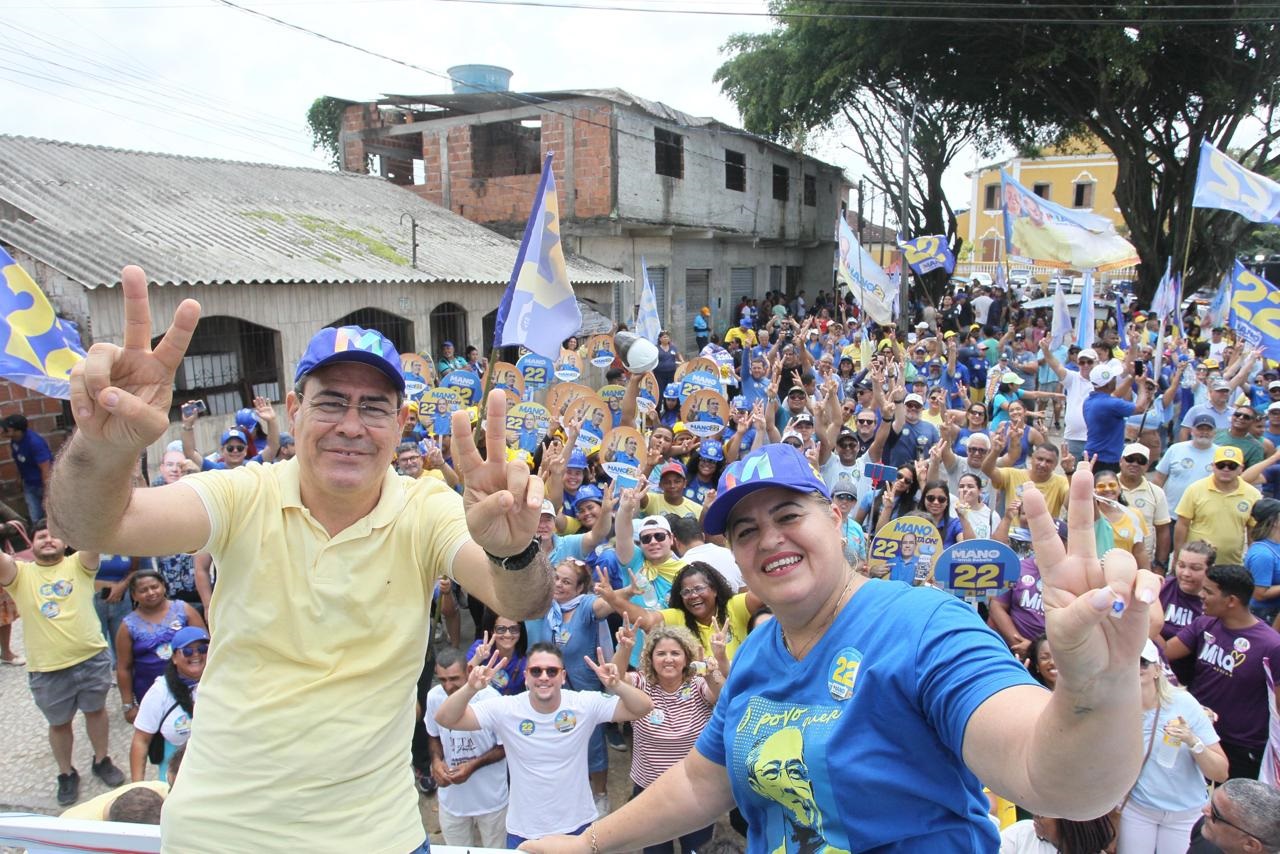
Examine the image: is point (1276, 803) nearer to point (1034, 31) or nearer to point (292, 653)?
point (292, 653)

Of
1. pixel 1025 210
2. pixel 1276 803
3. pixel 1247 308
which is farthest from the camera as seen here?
pixel 1025 210

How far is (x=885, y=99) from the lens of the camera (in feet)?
89.0

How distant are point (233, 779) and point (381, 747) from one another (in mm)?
295

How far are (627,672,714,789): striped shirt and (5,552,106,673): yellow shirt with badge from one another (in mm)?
3393

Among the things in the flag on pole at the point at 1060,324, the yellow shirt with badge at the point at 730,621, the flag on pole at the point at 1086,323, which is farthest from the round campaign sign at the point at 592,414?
the flag on pole at the point at 1060,324

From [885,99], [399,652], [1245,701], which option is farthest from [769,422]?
[885,99]

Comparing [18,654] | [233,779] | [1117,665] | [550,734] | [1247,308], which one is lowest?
[18,654]

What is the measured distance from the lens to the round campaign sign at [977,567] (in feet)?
15.9

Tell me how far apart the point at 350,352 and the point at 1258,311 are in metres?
9.99

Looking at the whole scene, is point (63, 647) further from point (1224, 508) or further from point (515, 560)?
point (1224, 508)

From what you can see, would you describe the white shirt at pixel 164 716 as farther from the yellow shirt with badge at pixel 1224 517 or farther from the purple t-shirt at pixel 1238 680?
the yellow shirt with badge at pixel 1224 517

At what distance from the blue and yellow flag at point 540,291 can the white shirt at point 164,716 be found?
284 cm

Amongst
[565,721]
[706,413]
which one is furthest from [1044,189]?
[565,721]

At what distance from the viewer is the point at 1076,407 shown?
29.5ft
